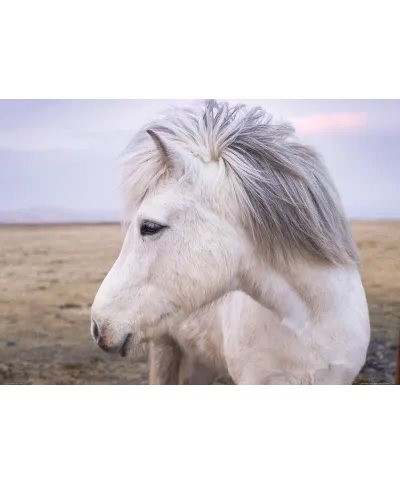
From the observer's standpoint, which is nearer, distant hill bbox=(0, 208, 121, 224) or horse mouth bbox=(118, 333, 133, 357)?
horse mouth bbox=(118, 333, 133, 357)

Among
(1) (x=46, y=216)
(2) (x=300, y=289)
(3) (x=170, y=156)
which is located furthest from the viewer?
(1) (x=46, y=216)

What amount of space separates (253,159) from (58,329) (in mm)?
1109

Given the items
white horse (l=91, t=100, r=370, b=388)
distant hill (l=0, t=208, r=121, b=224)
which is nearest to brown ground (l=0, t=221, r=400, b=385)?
distant hill (l=0, t=208, r=121, b=224)

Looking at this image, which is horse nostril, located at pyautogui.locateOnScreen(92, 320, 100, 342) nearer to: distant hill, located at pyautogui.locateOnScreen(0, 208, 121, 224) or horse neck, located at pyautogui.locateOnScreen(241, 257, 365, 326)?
horse neck, located at pyautogui.locateOnScreen(241, 257, 365, 326)

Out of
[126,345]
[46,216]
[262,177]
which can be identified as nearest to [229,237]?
[262,177]

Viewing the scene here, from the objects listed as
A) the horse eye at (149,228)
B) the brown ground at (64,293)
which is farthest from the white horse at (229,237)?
the brown ground at (64,293)

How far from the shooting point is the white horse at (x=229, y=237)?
135 centimetres

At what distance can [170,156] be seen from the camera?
4.40 feet

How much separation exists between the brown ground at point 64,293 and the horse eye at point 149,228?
0.73 m

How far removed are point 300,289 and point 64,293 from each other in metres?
1.02

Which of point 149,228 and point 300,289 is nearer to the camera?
point 149,228

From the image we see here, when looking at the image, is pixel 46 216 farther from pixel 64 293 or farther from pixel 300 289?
pixel 300 289

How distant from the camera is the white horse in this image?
1.35 m

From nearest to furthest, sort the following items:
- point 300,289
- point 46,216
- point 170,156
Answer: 1. point 170,156
2. point 300,289
3. point 46,216
